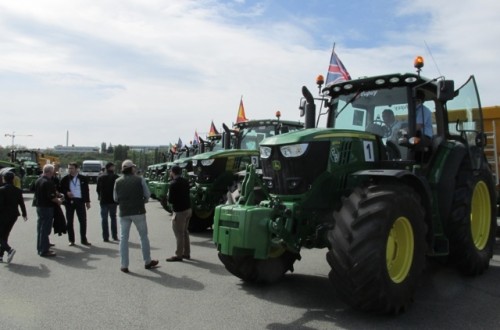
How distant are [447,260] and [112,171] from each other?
7.35 meters

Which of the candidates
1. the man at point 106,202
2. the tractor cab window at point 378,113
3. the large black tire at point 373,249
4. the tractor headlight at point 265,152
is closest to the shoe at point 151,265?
the tractor headlight at point 265,152

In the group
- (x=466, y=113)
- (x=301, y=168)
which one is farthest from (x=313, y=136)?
(x=466, y=113)

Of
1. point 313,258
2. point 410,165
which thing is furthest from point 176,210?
point 410,165

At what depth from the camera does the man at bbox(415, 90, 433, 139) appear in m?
6.62

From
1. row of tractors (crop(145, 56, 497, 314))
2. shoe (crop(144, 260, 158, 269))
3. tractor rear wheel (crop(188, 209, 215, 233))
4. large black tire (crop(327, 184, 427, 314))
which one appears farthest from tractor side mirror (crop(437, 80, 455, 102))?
tractor rear wheel (crop(188, 209, 215, 233))

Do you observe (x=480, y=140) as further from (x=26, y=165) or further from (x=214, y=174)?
(x=26, y=165)

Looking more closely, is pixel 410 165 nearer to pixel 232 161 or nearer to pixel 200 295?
pixel 200 295

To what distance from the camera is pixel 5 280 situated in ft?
23.7

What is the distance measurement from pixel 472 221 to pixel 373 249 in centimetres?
338

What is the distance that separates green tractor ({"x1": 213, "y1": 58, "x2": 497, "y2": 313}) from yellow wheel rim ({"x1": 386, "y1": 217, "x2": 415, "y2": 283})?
11mm

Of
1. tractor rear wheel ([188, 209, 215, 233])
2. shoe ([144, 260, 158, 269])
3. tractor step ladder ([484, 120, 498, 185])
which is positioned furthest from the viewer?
tractor rear wheel ([188, 209, 215, 233])

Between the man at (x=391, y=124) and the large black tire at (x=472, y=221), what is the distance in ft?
3.70

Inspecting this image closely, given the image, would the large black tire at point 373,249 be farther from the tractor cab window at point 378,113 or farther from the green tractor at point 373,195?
the tractor cab window at point 378,113

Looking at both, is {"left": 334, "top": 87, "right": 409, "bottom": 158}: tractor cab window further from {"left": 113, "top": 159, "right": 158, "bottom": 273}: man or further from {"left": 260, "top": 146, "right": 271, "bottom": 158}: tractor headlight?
{"left": 113, "top": 159, "right": 158, "bottom": 273}: man
